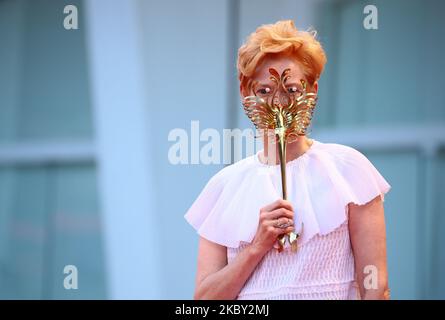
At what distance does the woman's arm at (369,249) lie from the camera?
56.8 inches

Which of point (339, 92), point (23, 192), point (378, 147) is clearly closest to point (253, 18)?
point (339, 92)

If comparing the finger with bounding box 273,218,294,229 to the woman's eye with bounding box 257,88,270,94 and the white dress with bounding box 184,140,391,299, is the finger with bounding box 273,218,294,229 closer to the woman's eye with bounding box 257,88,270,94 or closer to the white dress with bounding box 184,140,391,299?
the white dress with bounding box 184,140,391,299

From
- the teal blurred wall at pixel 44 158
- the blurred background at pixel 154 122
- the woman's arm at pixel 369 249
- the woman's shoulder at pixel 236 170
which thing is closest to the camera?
the woman's arm at pixel 369 249

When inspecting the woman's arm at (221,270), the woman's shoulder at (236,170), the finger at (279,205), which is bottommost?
the woman's arm at (221,270)

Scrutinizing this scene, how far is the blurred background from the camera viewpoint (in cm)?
202

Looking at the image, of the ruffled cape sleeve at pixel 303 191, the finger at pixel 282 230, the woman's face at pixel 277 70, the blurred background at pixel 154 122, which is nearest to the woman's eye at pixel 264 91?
the woman's face at pixel 277 70

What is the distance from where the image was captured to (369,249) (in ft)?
4.75

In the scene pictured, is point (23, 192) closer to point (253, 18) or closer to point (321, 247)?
point (253, 18)

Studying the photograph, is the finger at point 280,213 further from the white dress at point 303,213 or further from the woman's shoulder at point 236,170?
the woman's shoulder at point 236,170

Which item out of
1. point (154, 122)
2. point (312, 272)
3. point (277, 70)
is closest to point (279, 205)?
point (312, 272)

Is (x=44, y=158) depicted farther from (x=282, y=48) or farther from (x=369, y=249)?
(x=369, y=249)

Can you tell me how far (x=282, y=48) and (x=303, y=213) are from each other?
0.30 metres

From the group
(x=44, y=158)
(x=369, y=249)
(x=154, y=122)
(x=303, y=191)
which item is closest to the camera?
(x=369, y=249)

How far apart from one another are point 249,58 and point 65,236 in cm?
106
